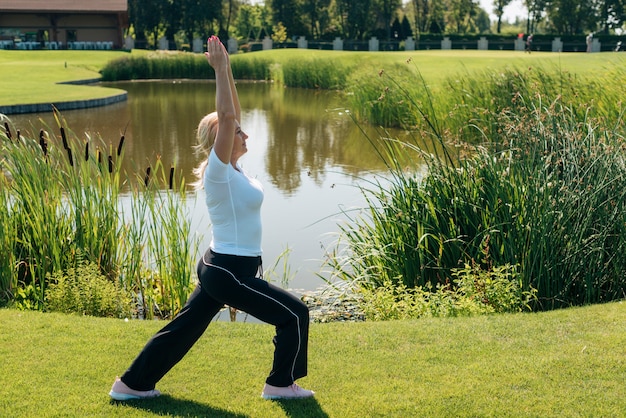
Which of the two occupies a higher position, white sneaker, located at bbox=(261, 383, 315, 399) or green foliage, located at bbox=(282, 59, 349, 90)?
→ green foliage, located at bbox=(282, 59, 349, 90)

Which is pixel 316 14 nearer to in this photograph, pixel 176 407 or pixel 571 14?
pixel 571 14

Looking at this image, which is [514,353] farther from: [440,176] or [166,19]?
[166,19]

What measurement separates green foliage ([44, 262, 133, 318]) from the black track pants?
2111 mm

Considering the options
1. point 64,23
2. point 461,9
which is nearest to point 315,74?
point 64,23

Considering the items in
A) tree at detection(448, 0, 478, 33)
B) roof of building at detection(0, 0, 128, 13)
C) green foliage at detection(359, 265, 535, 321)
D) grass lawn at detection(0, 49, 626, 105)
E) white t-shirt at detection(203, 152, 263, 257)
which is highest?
tree at detection(448, 0, 478, 33)

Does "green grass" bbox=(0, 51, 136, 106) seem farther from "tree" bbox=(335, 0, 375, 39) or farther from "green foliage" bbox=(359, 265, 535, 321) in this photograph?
"tree" bbox=(335, 0, 375, 39)

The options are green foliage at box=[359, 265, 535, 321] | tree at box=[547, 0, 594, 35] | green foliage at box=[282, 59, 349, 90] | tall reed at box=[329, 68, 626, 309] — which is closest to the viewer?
green foliage at box=[359, 265, 535, 321]

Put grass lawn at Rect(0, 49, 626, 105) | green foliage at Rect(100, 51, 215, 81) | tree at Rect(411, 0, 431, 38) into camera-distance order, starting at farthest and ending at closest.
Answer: tree at Rect(411, 0, 431, 38), green foliage at Rect(100, 51, 215, 81), grass lawn at Rect(0, 49, 626, 105)

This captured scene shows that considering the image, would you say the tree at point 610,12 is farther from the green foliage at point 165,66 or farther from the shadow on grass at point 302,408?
the shadow on grass at point 302,408

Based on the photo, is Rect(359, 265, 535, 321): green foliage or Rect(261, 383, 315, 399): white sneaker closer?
Rect(261, 383, 315, 399): white sneaker

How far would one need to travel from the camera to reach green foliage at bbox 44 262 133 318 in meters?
6.01

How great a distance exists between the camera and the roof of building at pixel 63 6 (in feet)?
177

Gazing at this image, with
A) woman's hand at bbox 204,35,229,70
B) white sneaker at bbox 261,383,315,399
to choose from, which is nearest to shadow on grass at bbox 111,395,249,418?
white sneaker at bbox 261,383,315,399

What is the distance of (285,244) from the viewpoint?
9.00 meters
